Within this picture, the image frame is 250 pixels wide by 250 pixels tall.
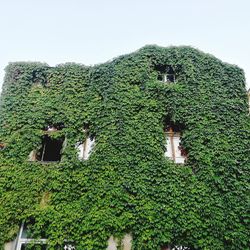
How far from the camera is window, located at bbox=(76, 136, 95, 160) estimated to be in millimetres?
11369

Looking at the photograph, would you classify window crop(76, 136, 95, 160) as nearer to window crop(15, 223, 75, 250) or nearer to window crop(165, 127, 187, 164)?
window crop(165, 127, 187, 164)

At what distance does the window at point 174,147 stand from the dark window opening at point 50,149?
13.8ft

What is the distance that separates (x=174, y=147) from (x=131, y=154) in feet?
5.97

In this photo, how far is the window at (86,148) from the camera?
37.3 feet

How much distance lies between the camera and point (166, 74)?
1366 centimetres

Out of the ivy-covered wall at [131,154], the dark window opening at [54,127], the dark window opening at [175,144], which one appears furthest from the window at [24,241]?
the dark window opening at [175,144]

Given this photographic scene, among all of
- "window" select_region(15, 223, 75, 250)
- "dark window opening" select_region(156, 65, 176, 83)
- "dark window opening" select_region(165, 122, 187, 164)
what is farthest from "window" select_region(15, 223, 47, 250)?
"dark window opening" select_region(156, 65, 176, 83)

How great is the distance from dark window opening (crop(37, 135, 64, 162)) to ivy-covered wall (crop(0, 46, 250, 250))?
45cm

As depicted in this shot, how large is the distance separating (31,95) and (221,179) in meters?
8.44

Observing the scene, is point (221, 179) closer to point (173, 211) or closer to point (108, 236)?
point (173, 211)

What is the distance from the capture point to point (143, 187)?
10109 millimetres

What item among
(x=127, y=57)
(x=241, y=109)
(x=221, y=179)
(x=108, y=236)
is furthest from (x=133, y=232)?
(x=127, y=57)

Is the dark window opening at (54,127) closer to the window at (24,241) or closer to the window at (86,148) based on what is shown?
the window at (86,148)

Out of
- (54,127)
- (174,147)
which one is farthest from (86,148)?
(174,147)
